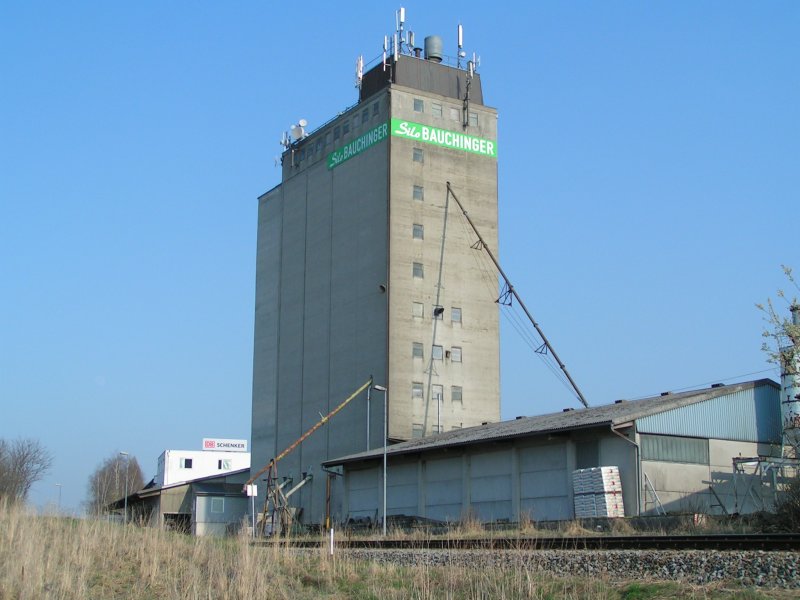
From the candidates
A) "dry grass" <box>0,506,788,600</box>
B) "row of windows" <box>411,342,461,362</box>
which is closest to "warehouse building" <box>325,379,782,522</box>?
"row of windows" <box>411,342,461,362</box>

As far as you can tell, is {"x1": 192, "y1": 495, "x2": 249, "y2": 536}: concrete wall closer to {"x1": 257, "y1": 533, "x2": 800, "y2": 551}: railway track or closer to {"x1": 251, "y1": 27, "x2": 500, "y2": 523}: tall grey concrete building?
{"x1": 251, "y1": 27, "x2": 500, "y2": 523}: tall grey concrete building

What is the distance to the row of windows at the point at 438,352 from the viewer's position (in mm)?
63719

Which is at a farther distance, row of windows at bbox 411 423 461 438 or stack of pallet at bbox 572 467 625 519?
row of windows at bbox 411 423 461 438

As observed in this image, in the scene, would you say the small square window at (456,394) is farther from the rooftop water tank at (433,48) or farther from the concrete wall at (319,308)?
the rooftop water tank at (433,48)

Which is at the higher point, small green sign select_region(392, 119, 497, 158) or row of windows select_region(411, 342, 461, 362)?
small green sign select_region(392, 119, 497, 158)

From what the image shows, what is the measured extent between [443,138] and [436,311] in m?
12.3

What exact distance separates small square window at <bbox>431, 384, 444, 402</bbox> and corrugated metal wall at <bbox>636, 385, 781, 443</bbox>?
2586 centimetres

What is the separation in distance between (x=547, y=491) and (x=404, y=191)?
30034 mm

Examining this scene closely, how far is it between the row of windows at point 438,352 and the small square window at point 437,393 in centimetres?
190

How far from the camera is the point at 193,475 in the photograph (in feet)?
374

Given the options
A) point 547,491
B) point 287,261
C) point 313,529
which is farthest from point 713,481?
point 287,261

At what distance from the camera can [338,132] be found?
7150 centimetres

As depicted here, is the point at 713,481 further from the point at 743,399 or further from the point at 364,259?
the point at 364,259

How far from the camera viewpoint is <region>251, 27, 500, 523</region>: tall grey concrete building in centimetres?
6353
